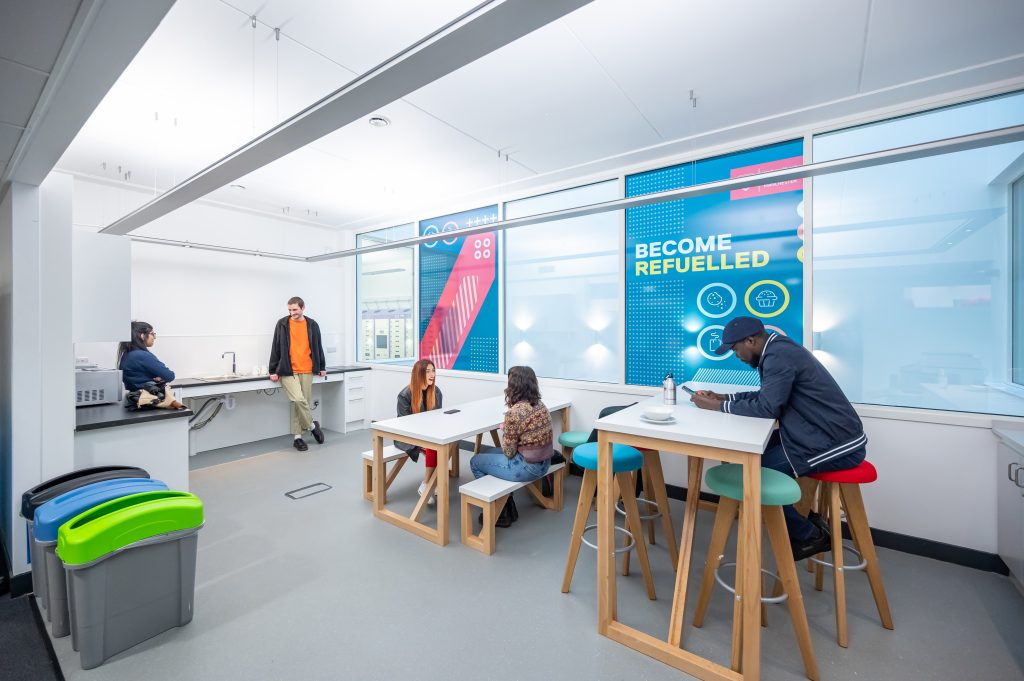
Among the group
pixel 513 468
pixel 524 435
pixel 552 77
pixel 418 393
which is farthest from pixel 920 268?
pixel 418 393

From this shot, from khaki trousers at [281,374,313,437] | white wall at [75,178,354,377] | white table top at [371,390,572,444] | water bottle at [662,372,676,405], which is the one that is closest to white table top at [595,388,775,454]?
water bottle at [662,372,676,405]

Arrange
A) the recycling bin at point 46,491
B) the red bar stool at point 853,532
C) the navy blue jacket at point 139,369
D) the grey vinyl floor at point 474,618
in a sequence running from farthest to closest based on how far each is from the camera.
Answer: the navy blue jacket at point 139,369, the recycling bin at point 46,491, the red bar stool at point 853,532, the grey vinyl floor at point 474,618

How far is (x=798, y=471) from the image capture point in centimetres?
220

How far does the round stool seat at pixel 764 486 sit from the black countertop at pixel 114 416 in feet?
11.0

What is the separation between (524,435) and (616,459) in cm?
81

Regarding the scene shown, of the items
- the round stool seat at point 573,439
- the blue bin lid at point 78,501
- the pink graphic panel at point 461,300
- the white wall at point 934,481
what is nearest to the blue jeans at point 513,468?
the round stool seat at point 573,439

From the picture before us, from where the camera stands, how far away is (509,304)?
5188 mm

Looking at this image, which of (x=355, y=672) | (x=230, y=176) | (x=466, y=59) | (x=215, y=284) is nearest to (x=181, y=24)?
(x=230, y=176)

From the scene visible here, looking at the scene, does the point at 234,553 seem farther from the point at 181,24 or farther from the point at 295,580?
the point at 181,24

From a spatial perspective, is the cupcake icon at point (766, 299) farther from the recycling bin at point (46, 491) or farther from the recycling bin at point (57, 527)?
the recycling bin at point (46, 491)

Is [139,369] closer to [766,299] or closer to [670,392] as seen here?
[670,392]

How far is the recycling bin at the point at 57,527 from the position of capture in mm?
2018

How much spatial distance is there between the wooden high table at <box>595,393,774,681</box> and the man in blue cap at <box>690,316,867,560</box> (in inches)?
6.3

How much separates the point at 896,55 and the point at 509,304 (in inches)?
147
